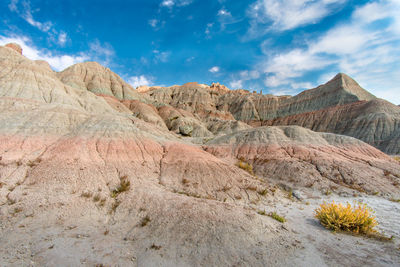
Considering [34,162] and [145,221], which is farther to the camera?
[34,162]

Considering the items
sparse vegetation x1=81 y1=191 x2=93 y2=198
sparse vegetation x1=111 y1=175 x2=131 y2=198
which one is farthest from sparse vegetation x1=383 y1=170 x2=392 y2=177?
sparse vegetation x1=81 y1=191 x2=93 y2=198

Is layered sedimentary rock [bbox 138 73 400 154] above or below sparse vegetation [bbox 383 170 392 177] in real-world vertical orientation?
above

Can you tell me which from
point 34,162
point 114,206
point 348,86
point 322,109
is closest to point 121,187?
point 114,206

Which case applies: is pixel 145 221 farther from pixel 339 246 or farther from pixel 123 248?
pixel 339 246

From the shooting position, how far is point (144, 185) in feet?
35.7

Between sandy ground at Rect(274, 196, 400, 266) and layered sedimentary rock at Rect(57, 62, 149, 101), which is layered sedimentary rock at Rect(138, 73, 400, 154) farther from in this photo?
sandy ground at Rect(274, 196, 400, 266)

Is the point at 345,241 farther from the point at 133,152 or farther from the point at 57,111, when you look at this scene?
the point at 57,111

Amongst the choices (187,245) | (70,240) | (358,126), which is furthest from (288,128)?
(358,126)

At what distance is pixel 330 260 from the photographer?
5207mm

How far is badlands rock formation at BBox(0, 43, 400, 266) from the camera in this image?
599cm

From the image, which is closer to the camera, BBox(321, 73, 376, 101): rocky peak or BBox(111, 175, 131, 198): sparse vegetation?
BBox(111, 175, 131, 198): sparse vegetation

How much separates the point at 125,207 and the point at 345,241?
9.11m

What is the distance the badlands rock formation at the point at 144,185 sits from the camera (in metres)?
5.99

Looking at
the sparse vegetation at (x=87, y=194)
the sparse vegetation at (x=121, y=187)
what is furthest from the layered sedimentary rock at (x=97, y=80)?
the sparse vegetation at (x=87, y=194)
